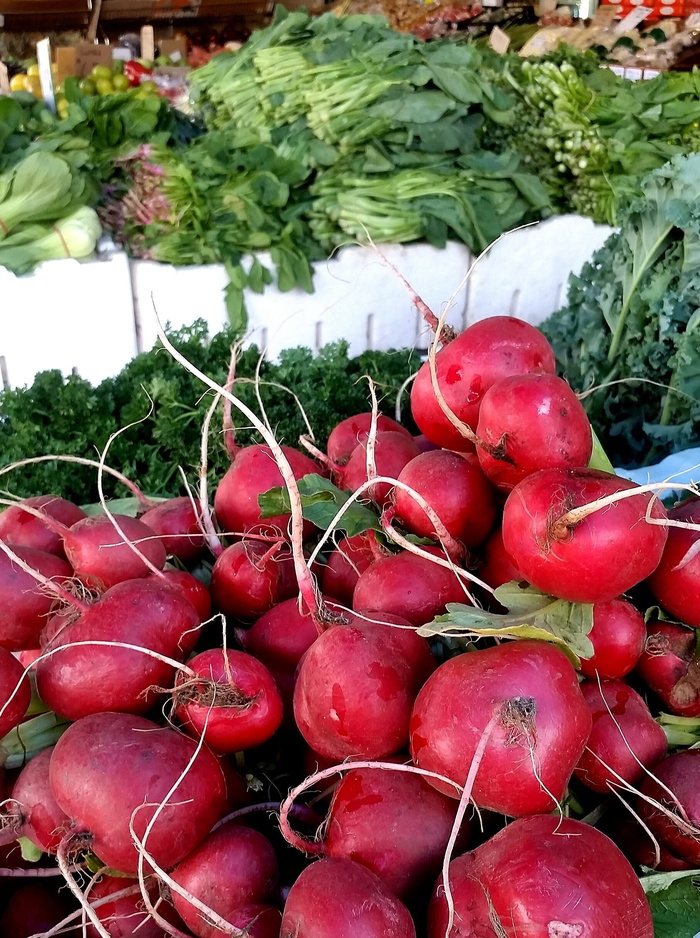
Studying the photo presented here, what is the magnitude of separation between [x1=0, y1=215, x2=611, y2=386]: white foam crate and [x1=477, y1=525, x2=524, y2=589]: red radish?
80.2 inches

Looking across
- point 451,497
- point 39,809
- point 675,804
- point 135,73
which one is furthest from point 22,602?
point 135,73

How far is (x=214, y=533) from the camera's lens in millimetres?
1293

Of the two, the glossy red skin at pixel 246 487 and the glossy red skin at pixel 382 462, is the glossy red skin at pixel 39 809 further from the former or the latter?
the glossy red skin at pixel 382 462

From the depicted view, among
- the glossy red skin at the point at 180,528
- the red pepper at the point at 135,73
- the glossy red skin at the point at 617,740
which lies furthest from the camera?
the red pepper at the point at 135,73

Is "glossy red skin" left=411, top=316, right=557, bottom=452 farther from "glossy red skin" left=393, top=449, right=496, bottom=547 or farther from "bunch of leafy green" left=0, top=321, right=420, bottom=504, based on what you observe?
"bunch of leafy green" left=0, top=321, right=420, bottom=504

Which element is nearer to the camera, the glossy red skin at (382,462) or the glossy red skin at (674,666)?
the glossy red skin at (674,666)

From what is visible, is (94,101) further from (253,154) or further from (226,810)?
(226,810)

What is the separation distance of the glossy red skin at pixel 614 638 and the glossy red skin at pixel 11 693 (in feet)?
2.42

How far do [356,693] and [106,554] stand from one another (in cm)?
51

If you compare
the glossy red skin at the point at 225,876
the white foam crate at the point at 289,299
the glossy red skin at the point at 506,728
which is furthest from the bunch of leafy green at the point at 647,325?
the glossy red skin at the point at 225,876

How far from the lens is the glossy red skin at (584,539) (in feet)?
2.75

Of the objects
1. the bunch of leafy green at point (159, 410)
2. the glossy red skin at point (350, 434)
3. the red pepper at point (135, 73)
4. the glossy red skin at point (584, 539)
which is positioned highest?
the red pepper at point (135, 73)

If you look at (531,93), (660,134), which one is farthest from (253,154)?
(660,134)

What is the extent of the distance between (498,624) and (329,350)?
2.07 m
